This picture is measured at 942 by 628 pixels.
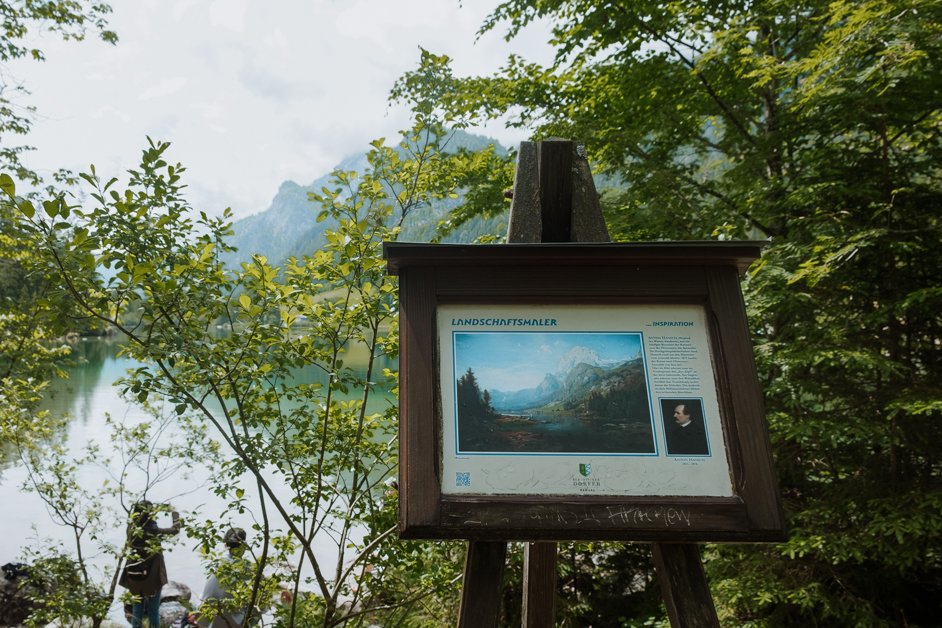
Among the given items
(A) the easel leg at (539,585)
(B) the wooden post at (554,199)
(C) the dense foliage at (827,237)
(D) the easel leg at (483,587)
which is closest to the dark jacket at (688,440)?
(D) the easel leg at (483,587)

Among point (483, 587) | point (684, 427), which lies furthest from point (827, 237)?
point (483, 587)

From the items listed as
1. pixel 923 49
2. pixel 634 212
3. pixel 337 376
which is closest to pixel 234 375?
pixel 337 376

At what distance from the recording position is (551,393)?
142 centimetres

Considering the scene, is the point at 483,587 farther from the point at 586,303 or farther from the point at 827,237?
the point at 827,237

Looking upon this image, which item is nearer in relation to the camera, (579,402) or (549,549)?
(579,402)

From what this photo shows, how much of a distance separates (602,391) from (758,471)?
406 mm

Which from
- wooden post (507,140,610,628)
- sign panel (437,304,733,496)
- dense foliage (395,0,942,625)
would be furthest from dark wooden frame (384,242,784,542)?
dense foliage (395,0,942,625)

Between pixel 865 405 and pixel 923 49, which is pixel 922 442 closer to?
pixel 865 405

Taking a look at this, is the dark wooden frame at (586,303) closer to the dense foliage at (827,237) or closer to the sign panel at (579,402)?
the sign panel at (579,402)

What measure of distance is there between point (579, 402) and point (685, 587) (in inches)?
22.0

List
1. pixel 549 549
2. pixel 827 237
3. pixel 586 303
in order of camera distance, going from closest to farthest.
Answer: pixel 586 303
pixel 549 549
pixel 827 237

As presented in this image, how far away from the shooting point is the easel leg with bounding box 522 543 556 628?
2.37 metres

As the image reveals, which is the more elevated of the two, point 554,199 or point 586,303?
point 554,199

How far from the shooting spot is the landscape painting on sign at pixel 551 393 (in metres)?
1.38
